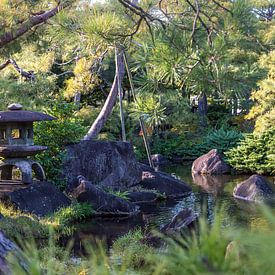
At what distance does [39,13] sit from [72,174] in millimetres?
5388

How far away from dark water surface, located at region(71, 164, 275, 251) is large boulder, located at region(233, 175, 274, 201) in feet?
0.65

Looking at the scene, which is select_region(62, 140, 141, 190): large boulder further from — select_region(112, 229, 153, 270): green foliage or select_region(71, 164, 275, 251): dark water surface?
select_region(112, 229, 153, 270): green foliage

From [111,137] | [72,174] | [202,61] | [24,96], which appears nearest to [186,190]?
[72,174]

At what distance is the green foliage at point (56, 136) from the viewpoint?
8.37m

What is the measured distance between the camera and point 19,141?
738cm

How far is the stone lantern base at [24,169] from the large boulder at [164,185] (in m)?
2.40

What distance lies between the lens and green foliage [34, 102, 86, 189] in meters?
8.37

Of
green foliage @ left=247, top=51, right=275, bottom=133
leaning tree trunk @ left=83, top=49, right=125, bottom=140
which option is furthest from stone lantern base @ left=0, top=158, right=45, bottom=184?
green foliage @ left=247, top=51, right=275, bottom=133

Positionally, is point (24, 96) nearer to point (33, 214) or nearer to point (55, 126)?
point (55, 126)

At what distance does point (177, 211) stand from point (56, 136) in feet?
8.20

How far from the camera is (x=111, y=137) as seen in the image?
46.0 feet

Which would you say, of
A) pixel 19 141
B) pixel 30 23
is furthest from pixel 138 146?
pixel 30 23

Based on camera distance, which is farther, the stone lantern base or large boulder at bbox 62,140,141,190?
large boulder at bbox 62,140,141,190

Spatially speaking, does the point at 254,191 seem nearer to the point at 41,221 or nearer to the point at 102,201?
the point at 102,201
